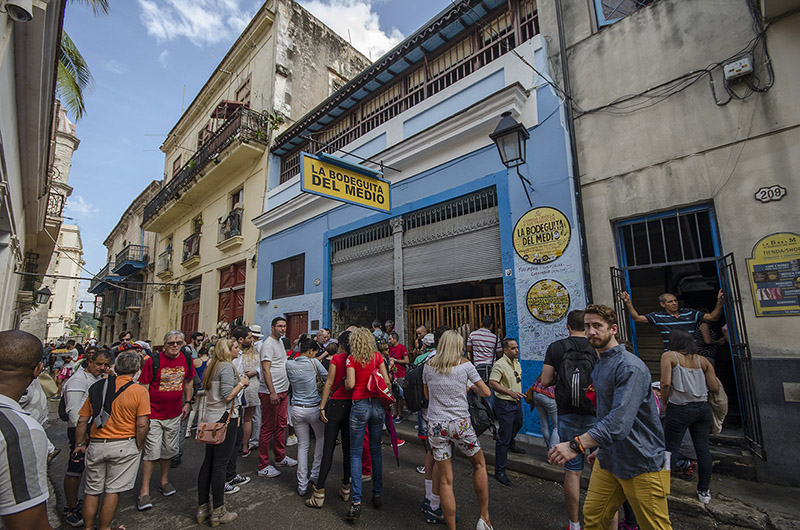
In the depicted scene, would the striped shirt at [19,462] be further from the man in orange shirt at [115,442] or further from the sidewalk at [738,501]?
the sidewalk at [738,501]

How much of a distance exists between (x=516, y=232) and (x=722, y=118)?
298 cm

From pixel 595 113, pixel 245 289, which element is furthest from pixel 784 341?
pixel 245 289

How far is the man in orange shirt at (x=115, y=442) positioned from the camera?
3.21 meters

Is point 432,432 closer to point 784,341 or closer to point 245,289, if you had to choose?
point 784,341

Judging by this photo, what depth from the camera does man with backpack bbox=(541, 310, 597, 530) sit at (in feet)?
10.6

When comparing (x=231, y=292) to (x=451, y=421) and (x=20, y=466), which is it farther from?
(x=20, y=466)

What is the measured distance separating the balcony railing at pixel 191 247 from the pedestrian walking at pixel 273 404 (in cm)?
1300

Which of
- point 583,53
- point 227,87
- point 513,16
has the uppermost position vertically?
point 227,87

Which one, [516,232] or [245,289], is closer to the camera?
[516,232]

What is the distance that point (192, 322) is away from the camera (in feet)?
53.4

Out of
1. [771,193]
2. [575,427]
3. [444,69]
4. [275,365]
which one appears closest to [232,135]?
[444,69]

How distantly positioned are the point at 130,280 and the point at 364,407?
25.9 meters

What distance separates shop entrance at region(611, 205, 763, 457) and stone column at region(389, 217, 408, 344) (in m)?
4.16

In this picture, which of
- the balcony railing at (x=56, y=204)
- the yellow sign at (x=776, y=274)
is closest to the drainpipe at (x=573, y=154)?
the yellow sign at (x=776, y=274)
